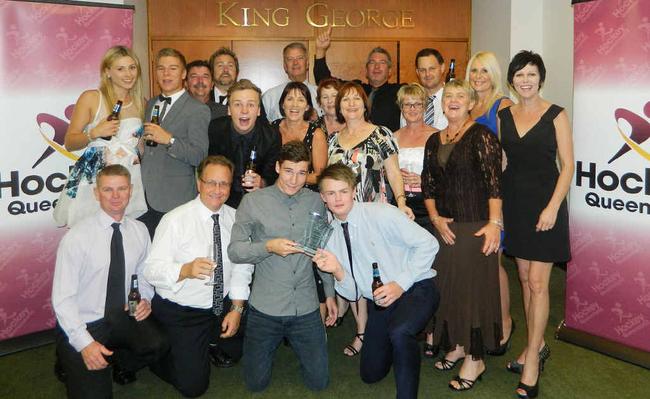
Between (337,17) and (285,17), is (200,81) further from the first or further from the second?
(337,17)

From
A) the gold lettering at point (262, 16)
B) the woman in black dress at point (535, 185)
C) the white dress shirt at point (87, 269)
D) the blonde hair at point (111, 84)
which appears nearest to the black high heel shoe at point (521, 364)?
the woman in black dress at point (535, 185)

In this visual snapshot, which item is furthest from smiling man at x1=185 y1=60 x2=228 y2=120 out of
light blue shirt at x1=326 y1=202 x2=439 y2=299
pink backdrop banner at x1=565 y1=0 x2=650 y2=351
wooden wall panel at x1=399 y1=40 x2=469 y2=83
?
wooden wall panel at x1=399 y1=40 x2=469 y2=83

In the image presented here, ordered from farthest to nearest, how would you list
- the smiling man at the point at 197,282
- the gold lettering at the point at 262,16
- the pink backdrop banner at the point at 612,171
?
the gold lettering at the point at 262,16 < the pink backdrop banner at the point at 612,171 < the smiling man at the point at 197,282

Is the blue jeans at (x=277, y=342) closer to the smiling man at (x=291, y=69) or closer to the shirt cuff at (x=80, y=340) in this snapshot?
the shirt cuff at (x=80, y=340)

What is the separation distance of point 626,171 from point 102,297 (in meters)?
3.00

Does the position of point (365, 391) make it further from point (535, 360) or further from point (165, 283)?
point (165, 283)

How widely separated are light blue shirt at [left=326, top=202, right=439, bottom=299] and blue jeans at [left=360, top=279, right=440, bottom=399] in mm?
93

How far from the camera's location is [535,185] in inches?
128

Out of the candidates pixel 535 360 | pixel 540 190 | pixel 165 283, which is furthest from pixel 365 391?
pixel 540 190

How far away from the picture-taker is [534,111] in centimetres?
325

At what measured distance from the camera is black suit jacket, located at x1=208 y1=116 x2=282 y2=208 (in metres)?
3.62

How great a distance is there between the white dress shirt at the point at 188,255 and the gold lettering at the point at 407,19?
4.86 meters

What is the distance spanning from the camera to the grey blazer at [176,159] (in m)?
3.65

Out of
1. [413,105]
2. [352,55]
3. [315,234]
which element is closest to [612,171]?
[413,105]
